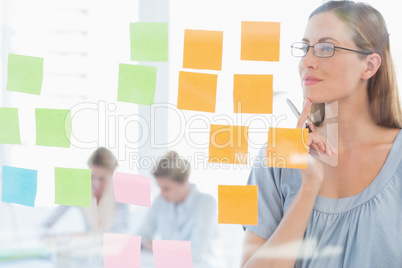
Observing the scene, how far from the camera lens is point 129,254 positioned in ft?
2.84

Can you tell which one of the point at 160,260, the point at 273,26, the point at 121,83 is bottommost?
the point at 160,260

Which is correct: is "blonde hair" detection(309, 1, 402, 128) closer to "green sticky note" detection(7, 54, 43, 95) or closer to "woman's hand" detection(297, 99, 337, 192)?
"woman's hand" detection(297, 99, 337, 192)

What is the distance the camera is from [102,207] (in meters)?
1.00

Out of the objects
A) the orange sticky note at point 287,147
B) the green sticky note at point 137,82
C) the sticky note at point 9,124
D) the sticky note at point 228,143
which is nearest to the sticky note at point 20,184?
the sticky note at point 9,124

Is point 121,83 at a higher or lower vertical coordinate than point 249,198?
higher

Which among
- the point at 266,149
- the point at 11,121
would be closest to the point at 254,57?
the point at 266,149

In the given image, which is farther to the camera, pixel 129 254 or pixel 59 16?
pixel 59 16

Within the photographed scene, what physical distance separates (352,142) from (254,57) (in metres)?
0.26

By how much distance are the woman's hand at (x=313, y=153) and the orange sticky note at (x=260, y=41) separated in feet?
0.38

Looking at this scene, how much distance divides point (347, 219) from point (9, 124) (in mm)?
736

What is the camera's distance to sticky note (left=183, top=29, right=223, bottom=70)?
79cm

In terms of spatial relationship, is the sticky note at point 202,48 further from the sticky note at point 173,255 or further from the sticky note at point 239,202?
the sticky note at point 173,255

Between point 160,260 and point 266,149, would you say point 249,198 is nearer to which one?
point 266,149

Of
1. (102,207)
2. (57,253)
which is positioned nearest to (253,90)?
(102,207)
